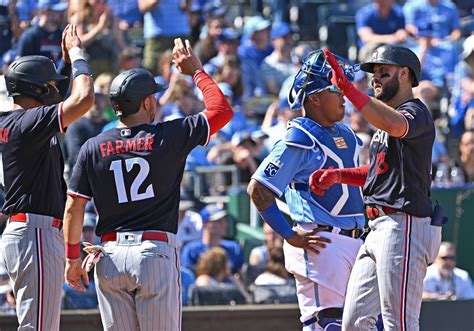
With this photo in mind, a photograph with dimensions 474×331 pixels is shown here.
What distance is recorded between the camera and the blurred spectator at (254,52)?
13.7 meters

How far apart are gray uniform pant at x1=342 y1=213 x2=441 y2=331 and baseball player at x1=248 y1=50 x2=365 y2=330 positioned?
220 mm

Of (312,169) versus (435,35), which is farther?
(435,35)

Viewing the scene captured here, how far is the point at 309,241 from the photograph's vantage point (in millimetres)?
6367

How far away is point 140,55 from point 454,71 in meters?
4.14

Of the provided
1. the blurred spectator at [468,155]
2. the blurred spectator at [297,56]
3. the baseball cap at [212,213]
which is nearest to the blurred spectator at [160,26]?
the blurred spectator at [297,56]

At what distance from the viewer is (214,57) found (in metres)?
13.7

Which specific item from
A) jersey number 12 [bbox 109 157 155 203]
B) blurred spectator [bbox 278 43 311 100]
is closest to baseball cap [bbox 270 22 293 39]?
blurred spectator [bbox 278 43 311 100]

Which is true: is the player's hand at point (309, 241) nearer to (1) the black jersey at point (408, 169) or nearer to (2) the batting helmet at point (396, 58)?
(1) the black jersey at point (408, 169)

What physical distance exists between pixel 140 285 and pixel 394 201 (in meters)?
1.55

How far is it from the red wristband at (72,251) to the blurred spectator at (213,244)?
4018 mm

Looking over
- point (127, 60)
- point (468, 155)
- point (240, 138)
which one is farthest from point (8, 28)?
point (468, 155)

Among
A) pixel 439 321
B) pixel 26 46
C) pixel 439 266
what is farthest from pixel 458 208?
pixel 26 46

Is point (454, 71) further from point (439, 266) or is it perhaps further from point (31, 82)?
point (31, 82)

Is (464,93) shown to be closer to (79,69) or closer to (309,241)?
(309,241)
